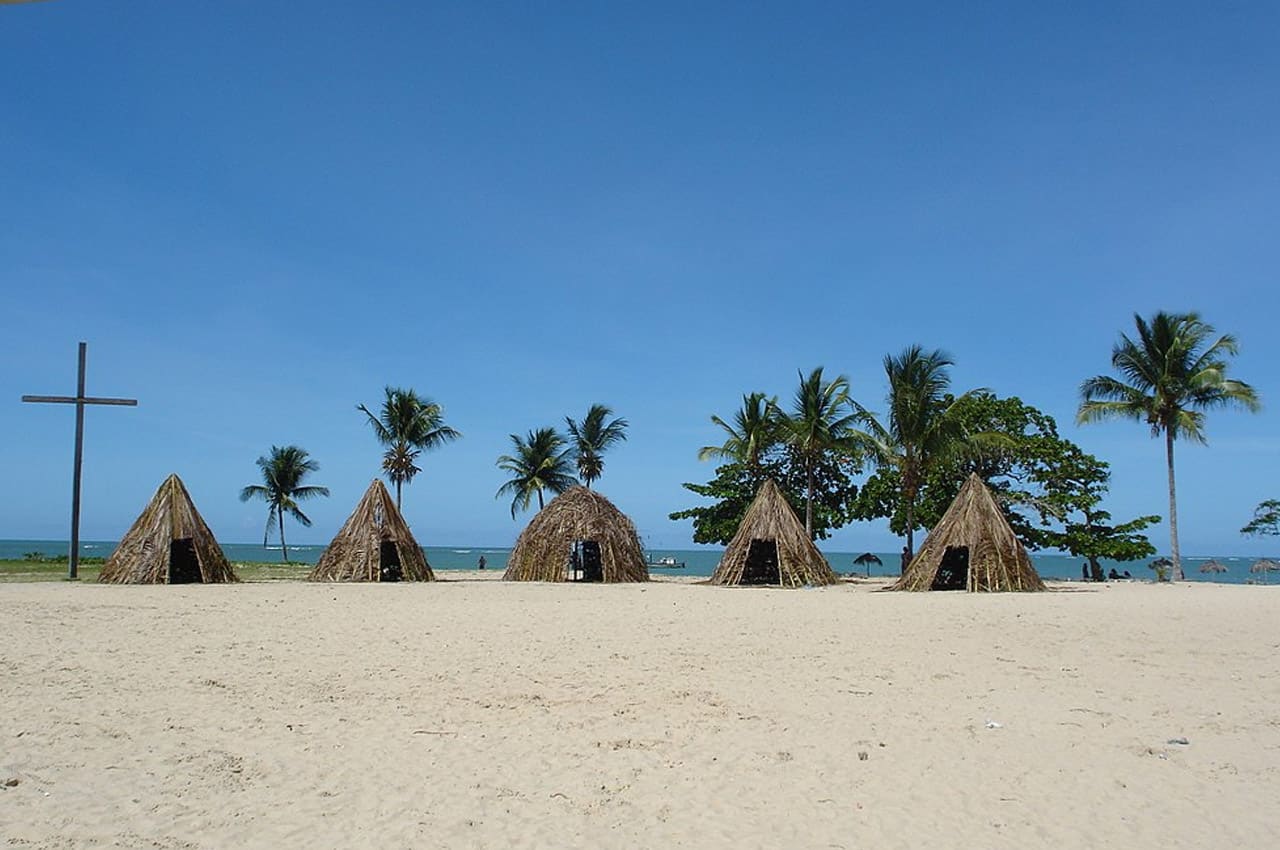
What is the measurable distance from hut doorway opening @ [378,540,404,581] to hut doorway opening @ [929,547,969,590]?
1428 centimetres

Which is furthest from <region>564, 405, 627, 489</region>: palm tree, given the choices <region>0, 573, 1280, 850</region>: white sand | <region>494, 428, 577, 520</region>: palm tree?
<region>0, 573, 1280, 850</region>: white sand

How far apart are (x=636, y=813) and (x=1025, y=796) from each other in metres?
2.46

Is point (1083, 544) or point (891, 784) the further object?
point (1083, 544)

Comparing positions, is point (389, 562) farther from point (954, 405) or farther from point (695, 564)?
point (695, 564)

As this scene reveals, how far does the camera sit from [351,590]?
68.2 ft

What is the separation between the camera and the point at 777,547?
79.1 feet

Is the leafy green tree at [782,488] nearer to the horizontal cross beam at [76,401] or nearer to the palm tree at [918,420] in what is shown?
the palm tree at [918,420]

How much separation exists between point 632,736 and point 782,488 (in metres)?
28.6

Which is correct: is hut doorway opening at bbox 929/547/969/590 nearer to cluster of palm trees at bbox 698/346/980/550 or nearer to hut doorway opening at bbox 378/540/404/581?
cluster of palm trees at bbox 698/346/980/550

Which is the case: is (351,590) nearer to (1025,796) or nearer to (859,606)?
(859,606)

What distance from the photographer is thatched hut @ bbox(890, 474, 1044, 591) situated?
69.9ft

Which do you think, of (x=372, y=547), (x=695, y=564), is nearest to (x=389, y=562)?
(x=372, y=547)

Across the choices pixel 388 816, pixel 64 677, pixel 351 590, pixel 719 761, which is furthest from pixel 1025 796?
pixel 351 590

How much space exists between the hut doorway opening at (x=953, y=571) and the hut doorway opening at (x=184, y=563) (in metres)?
18.3
